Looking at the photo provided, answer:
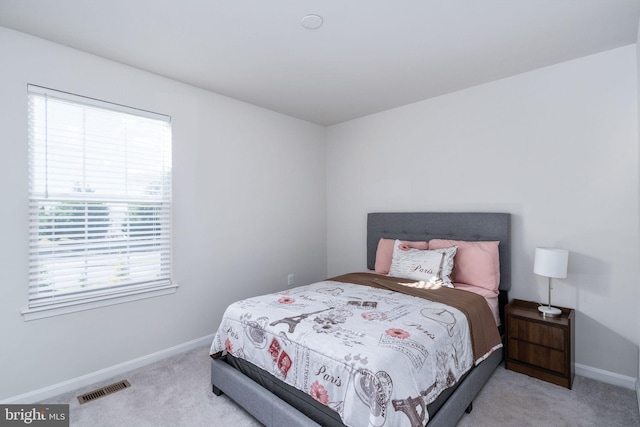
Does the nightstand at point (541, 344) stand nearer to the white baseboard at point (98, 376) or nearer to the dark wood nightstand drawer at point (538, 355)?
the dark wood nightstand drawer at point (538, 355)

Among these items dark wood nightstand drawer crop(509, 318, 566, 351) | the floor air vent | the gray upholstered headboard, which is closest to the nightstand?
dark wood nightstand drawer crop(509, 318, 566, 351)

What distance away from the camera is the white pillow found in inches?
109

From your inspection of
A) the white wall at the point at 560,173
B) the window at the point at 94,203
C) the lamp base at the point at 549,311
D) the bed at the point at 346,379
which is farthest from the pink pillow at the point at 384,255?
the window at the point at 94,203

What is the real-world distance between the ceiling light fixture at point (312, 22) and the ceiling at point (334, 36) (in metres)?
0.04

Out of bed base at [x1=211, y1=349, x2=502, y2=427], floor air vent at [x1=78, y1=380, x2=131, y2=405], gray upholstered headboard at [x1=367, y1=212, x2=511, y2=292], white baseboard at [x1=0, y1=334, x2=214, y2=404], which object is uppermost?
gray upholstered headboard at [x1=367, y1=212, x2=511, y2=292]

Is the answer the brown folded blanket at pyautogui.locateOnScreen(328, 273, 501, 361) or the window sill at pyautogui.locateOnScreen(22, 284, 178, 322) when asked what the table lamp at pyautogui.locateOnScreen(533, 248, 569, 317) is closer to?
the brown folded blanket at pyautogui.locateOnScreen(328, 273, 501, 361)

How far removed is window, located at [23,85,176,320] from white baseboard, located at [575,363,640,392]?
3585 mm

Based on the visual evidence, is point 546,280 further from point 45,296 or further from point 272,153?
point 45,296

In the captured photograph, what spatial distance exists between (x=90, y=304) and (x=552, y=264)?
11.8ft

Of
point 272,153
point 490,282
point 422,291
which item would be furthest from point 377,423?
point 272,153

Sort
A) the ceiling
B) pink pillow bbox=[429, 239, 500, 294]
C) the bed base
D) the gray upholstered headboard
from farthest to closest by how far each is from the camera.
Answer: the gray upholstered headboard → pink pillow bbox=[429, 239, 500, 294] → the ceiling → the bed base

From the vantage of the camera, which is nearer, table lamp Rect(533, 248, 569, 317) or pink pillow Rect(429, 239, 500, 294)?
table lamp Rect(533, 248, 569, 317)

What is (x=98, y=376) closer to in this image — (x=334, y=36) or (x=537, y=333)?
(x=334, y=36)

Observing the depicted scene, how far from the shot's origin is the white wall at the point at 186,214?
217 cm
